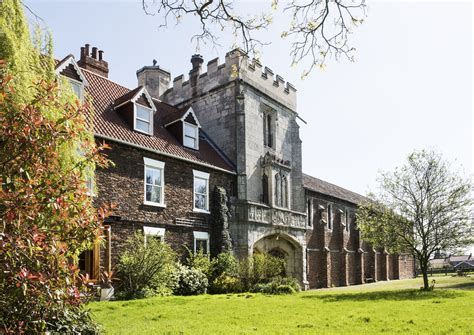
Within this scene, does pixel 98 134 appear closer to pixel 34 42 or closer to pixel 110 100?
pixel 110 100

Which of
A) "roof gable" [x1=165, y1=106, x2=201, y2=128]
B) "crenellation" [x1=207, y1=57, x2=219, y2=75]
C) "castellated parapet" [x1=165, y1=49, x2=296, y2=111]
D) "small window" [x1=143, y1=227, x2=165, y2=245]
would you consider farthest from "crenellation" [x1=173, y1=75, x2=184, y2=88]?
"small window" [x1=143, y1=227, x2=165, y2=245]

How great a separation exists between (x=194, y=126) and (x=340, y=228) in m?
16.4

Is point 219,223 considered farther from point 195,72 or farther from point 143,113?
point 195,72

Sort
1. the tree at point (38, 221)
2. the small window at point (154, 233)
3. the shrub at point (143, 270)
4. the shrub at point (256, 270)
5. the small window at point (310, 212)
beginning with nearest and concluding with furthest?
the tree at point (38, 221)
the shrub at point (143, 270)
the small window at point (154, 233)
the shrub at point (256, 270)
the small window at point (310, 212)

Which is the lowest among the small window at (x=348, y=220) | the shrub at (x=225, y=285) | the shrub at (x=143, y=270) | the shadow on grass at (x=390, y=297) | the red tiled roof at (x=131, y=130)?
the shadow on grass at (x=390, y=297)

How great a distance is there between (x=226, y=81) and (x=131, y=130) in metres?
7.25

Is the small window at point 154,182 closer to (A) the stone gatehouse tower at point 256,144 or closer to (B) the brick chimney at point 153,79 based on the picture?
(A) the stone gatehouse tower at point 256,144

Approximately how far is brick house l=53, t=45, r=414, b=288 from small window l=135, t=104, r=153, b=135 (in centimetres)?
5

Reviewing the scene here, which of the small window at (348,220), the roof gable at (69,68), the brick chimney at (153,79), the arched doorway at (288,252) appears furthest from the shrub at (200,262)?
the small window at (348,220)

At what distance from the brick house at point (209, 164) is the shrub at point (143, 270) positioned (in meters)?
0.58

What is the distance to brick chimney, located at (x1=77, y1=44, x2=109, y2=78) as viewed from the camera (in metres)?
21.4

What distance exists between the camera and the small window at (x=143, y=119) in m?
19.3

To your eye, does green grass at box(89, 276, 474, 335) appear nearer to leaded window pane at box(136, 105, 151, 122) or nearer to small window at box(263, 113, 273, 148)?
leaded window pane at box(136, 105, 151, 122)

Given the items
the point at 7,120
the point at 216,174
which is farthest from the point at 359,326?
the point at 216,174
